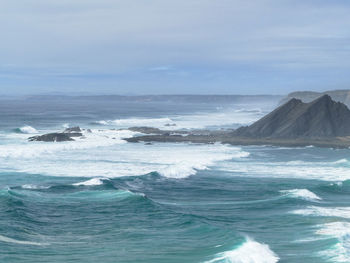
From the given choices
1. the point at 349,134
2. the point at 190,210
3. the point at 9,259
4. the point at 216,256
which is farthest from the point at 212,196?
the point at 349,134

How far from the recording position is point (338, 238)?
21203 mm

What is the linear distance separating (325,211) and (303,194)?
3.66m

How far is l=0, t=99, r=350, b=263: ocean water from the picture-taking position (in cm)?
1992

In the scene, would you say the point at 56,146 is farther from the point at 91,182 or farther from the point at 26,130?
the point at 91,182

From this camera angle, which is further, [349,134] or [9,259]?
[349,134]

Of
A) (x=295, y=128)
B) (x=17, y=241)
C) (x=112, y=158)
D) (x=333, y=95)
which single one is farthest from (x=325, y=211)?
(x=333, y=95)

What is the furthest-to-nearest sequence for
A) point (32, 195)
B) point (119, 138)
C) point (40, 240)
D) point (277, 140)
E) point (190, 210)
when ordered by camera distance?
→ point (119, 138), point (277, 140), point (32, 195), point (190, 210), point (40, 240)

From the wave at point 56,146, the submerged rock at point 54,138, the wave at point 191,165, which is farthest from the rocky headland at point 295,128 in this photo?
the wave at point 191,165

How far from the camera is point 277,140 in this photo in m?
56.1

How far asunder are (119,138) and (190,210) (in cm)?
3635

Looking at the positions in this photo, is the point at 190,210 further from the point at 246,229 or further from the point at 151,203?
the point at 246,229

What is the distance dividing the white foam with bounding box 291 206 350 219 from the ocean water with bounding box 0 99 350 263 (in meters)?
0.04

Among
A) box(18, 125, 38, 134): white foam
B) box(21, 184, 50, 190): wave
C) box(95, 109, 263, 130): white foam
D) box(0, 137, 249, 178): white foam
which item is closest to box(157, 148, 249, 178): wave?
box(0, 137, 249, 178): white foam

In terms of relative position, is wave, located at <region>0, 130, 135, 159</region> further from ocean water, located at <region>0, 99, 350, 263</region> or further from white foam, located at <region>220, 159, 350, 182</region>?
white foam, located at <region>220, 159, 350, 182</region>
